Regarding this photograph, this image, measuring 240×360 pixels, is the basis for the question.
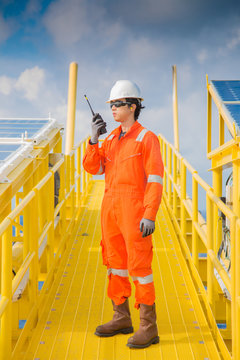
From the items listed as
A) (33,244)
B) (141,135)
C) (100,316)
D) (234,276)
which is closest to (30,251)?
(33,244)

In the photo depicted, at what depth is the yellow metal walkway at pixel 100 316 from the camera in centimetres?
378

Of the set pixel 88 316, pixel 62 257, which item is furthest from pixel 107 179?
pixel 62 257

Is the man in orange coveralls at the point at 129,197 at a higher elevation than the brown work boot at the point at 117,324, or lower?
higher

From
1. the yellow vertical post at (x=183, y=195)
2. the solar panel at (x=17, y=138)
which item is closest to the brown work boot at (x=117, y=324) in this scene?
the solar panel at (x=17, y=138)

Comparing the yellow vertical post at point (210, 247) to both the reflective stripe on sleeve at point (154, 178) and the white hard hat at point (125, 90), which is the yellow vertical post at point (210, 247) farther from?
the white hard hat at point (125, 90)

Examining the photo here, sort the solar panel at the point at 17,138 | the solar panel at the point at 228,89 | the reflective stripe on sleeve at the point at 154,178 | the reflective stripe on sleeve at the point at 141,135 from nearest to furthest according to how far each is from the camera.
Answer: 1. the reflective stripe on sleeve at the point at 154,178
2. the reflective stripe on sleeve at the point at 141,135
3. the solar panel at the point at 17,138
4. the solar panel at the point at 228,89

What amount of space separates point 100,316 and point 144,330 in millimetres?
761

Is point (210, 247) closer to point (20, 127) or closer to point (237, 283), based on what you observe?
point (237, 283)

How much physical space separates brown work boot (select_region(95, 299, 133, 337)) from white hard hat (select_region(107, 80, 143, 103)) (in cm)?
175

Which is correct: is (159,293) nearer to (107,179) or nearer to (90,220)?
(107,179)

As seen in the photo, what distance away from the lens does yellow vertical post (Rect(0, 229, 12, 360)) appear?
3195mm

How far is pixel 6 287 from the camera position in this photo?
3229mm

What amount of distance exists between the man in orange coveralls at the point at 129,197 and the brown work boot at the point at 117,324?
12mm

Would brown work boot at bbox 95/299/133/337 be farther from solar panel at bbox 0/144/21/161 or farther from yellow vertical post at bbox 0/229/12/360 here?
solar panel at bbox 0/144/21/161
